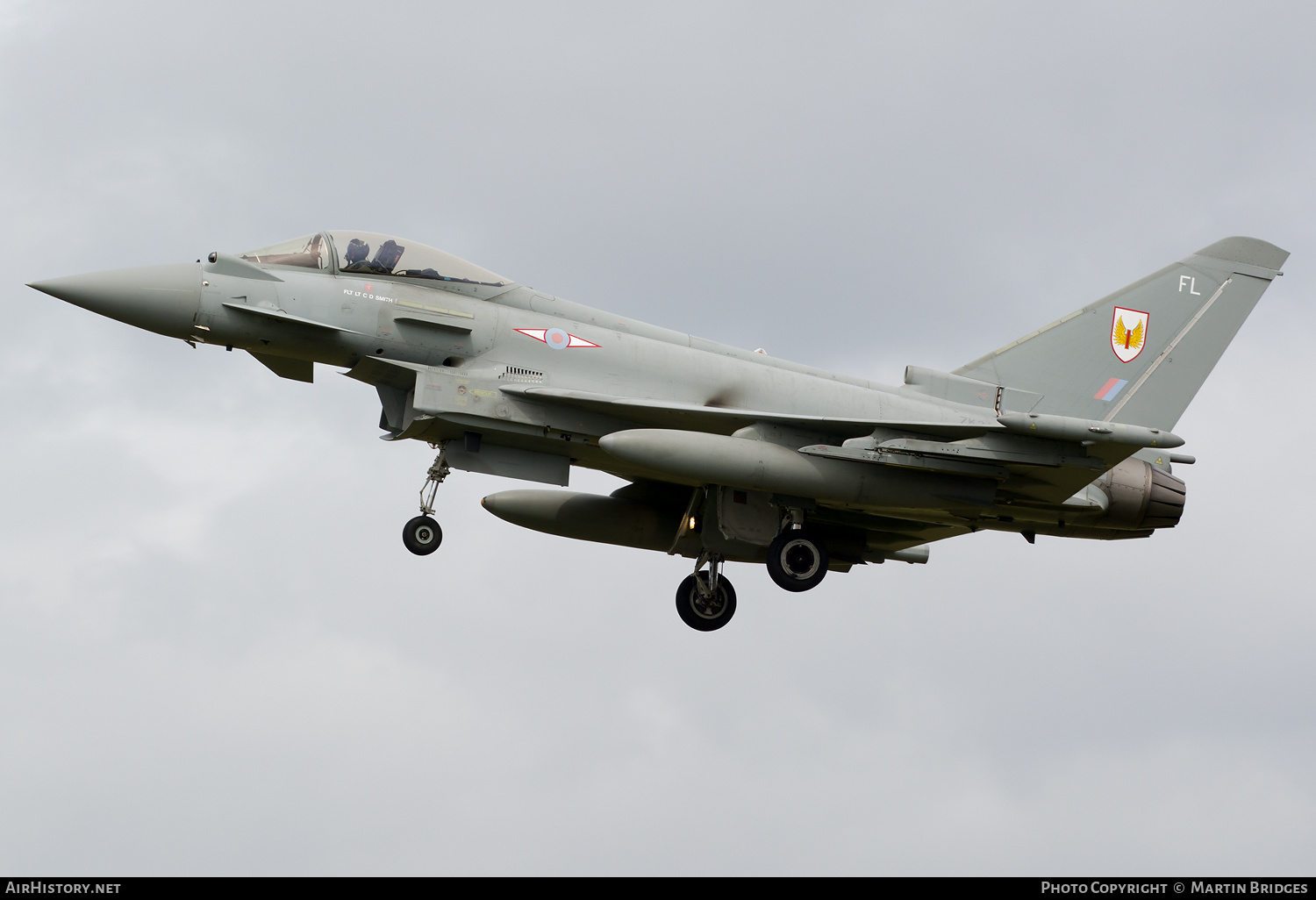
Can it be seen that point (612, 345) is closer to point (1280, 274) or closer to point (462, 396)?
point (462, 396)

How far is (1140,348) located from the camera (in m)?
18.3

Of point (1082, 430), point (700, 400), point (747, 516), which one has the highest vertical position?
point (700, 400)

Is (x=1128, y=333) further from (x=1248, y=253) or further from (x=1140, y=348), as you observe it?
(x=1248, y=253)

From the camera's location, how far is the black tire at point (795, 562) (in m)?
16.9

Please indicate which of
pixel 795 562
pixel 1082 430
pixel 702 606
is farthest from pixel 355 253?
pixel 1082 430

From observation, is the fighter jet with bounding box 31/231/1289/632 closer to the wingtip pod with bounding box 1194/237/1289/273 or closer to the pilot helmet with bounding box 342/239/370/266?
the pilot helmet with bounding box 342/239/370/266

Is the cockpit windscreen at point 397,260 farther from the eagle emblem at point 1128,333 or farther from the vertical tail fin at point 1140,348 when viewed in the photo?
the eagle emblem at point 1128,333

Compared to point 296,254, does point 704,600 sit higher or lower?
lower

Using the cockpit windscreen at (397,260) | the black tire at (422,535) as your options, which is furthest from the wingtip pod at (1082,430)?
the black tire at (422,535)

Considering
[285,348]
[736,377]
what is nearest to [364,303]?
[285,348]

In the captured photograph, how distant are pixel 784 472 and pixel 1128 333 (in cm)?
574

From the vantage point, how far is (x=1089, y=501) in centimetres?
1681
